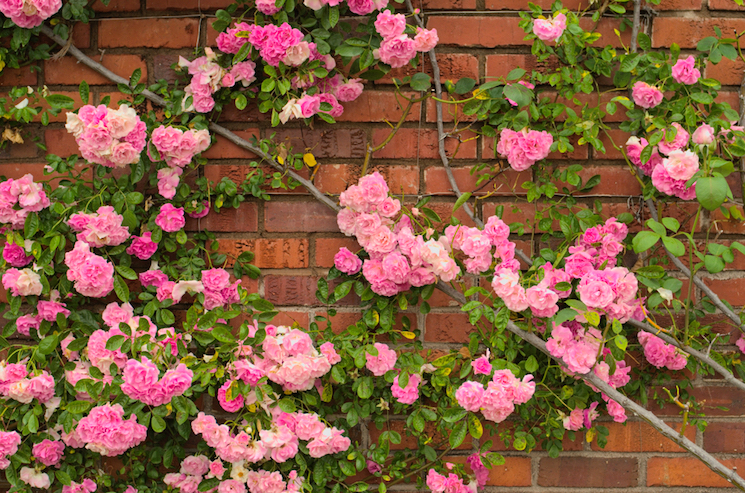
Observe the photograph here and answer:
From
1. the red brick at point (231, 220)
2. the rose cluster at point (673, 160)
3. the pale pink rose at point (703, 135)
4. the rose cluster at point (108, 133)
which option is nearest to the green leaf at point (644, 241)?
the rose cluster at point (673, 160)

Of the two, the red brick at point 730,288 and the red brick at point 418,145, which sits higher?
the red brick at point 418,145

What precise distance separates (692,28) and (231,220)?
1202mm

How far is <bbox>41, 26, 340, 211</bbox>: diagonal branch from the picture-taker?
4.07 feet

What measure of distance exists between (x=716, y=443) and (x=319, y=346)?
1.02 m

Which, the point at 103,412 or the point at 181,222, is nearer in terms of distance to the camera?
the point at 103,412

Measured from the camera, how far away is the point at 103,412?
1.11 metres

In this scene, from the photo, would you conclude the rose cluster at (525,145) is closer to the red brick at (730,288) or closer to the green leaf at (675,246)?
the green leaf at (675,246)

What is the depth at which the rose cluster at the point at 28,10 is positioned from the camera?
115 cm

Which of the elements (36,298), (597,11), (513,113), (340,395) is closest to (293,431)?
(340,395)

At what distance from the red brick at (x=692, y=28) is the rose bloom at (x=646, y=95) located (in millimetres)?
177

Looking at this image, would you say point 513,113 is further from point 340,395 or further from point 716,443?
point 716,443

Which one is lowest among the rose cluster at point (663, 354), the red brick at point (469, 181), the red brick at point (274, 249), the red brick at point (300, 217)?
the rose cluster at point (663, 354)

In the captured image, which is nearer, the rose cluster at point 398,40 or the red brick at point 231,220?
the rose cluster at point 398,40

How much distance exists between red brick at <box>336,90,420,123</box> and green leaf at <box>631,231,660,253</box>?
58cm
